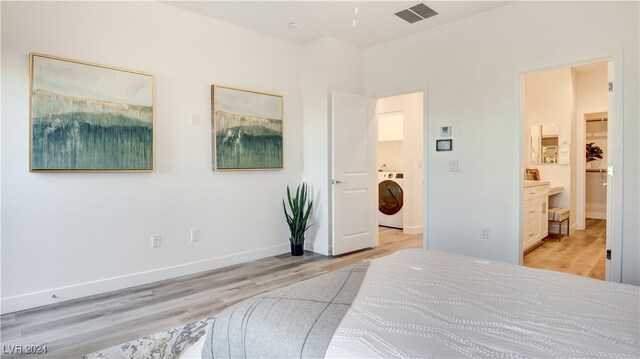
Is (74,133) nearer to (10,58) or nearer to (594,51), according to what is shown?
(10,58)

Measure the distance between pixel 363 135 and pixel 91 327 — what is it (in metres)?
3.32

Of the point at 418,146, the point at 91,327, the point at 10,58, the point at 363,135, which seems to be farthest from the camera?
the point at 418,146

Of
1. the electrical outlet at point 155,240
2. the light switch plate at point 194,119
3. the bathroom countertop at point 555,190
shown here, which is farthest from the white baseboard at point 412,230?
the electrical outlet at point 155,240

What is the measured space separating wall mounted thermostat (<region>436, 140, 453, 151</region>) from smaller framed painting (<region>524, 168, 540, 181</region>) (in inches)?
95.3

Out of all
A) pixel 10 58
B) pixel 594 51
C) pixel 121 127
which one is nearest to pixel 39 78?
pixel 10 58

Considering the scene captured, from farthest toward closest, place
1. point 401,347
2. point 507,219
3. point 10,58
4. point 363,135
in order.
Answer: point 363,135
point 507,219
point 10,58
point 401,347

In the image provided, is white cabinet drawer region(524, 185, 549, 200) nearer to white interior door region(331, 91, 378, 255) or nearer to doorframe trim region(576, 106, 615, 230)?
doorframe trim region(576, 106, 615, 230)

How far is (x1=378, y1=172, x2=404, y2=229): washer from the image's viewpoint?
5.72 meters

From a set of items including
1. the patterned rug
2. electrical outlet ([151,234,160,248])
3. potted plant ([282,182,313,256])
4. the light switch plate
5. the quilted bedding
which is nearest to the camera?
the quilted bedding

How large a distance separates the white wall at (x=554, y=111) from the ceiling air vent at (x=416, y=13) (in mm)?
2750

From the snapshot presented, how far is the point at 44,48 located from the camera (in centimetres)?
266

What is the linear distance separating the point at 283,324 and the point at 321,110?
3.38 metres

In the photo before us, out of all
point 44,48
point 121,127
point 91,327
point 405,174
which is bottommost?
point 91,327

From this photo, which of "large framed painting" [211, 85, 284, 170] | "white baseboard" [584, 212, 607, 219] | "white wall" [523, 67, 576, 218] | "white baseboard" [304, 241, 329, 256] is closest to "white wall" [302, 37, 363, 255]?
"white baseboard" [304, 241, 329, 256]
